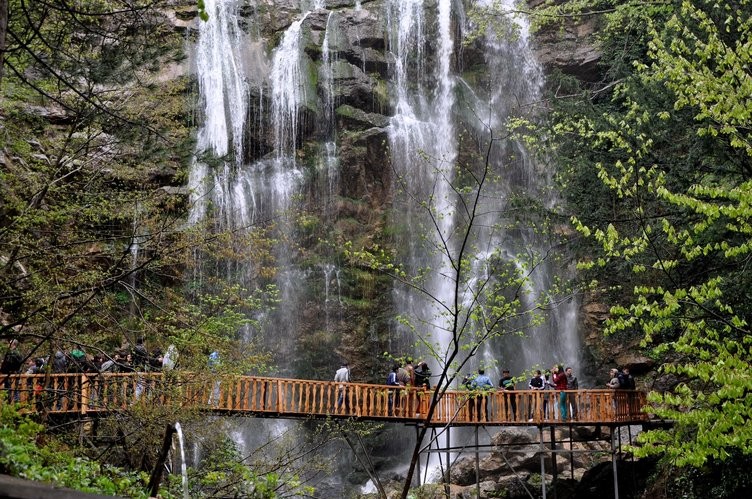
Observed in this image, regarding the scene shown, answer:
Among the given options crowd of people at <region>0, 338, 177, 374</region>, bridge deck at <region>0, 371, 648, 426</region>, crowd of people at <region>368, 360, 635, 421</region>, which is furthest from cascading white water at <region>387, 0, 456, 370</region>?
crowd of people at <region>0, 338, 177, 374</region>

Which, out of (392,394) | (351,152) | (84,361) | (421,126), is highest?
(421,126)

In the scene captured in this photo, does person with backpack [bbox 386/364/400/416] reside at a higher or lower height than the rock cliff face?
lower

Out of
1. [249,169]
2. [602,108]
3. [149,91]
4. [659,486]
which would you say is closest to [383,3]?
[249,169]

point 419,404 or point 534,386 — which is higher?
point 534,386

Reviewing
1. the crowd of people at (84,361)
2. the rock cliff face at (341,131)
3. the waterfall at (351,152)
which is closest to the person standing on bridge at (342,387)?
the crowd of people at (84,361)

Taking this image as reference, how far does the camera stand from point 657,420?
18438 mm

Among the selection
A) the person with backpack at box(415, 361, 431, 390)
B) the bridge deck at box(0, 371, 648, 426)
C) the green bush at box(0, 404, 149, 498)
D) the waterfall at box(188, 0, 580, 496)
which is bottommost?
the green bush at box(0, 404, 149, 498)

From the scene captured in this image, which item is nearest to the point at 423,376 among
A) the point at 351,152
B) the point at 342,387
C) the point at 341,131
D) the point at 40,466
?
the point at 342,387

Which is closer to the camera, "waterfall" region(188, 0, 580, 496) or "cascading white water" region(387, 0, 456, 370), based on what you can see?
"waterfall" region(188, 0, 580, 496)

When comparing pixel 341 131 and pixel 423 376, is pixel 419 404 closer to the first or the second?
pixel 423 376

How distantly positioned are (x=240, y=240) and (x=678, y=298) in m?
8.13

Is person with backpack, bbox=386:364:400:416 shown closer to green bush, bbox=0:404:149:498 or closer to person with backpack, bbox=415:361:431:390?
person with backpack, bbox=415:361:431:390

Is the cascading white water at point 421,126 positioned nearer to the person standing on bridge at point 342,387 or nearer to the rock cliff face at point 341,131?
the rock cliff face at point 341,131

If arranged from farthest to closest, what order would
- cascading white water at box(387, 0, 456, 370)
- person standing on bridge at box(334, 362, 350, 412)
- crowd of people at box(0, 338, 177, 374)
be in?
cascading white water at box(387, 0, 456, 370) < person standing on bridge at box(334, 362, 350, 412) < crowd of people at box(0, 338, 177, 374)
